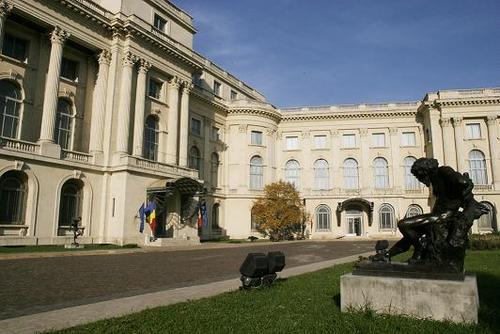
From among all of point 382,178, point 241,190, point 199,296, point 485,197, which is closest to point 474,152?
point 485,197

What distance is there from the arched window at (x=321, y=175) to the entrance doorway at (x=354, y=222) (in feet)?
17.5

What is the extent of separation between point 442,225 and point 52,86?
29898mm

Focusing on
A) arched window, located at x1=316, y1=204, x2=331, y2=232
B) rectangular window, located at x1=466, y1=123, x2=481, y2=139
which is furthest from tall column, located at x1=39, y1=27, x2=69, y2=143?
rectangular window, located at x1=466, y1=123, x2=481, y2=139

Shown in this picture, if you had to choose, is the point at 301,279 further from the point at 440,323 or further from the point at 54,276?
the point at 54,276

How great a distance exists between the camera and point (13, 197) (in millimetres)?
26531

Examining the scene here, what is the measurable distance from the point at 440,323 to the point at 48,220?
28.2 meters

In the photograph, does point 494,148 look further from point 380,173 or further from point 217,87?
point 217,87

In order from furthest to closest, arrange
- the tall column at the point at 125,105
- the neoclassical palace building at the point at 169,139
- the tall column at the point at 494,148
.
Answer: the tall column at the point at 494,148
the tall column at the point at 125,105
the neoclassical palace building at the point at 169,139

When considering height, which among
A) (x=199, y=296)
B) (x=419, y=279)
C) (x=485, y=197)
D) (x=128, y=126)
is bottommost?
(x=199, y=296)

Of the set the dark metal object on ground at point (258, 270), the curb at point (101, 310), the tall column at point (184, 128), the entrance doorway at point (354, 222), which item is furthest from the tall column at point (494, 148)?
the curb at point (101, 310)

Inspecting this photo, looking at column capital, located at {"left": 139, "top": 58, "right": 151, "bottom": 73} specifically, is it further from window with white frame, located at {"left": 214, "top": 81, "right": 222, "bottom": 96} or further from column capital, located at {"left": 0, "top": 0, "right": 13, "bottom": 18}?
window with white frame, located at {"left": 214, "top": 81, "right": 222, "bottom": 96}

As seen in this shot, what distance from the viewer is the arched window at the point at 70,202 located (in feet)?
97.7

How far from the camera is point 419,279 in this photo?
6.38 metres

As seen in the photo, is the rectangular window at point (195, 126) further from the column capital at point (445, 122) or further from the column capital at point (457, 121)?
the column capital at point (457, 121)
